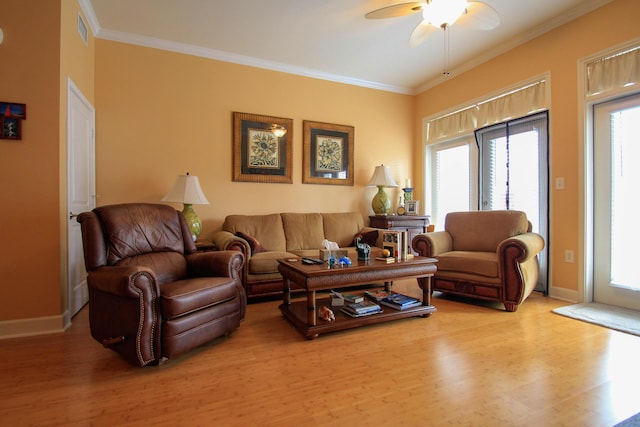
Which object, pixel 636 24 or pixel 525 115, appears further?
pixel 525 115

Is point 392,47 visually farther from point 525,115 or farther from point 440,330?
point 440,330

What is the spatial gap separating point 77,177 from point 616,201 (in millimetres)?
4992

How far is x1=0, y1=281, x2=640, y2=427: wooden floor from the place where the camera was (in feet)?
4.74

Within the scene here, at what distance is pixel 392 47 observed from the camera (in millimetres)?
3789

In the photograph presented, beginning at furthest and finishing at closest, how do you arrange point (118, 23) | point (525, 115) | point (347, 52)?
point (347, 52), point (525, 115), point (118, 23)

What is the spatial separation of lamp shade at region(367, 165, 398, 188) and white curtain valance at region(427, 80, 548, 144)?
3.33 ft

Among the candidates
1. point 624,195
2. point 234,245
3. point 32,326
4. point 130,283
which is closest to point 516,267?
point 624,195

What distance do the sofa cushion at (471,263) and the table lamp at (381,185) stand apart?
4.38ft

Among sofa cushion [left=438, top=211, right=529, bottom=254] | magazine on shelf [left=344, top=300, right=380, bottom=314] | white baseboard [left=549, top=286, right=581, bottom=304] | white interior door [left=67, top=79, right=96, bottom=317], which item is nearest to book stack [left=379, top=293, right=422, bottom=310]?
magazine on shelf [left=344, top=300, right=380, bottom=314]

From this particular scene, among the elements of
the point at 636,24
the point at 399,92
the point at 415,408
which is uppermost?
the point at 399,92

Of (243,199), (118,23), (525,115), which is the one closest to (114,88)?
(118,23)

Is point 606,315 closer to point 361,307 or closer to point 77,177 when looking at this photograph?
point 361,307

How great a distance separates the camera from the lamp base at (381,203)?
4.56m

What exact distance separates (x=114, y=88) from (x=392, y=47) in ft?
10.6
